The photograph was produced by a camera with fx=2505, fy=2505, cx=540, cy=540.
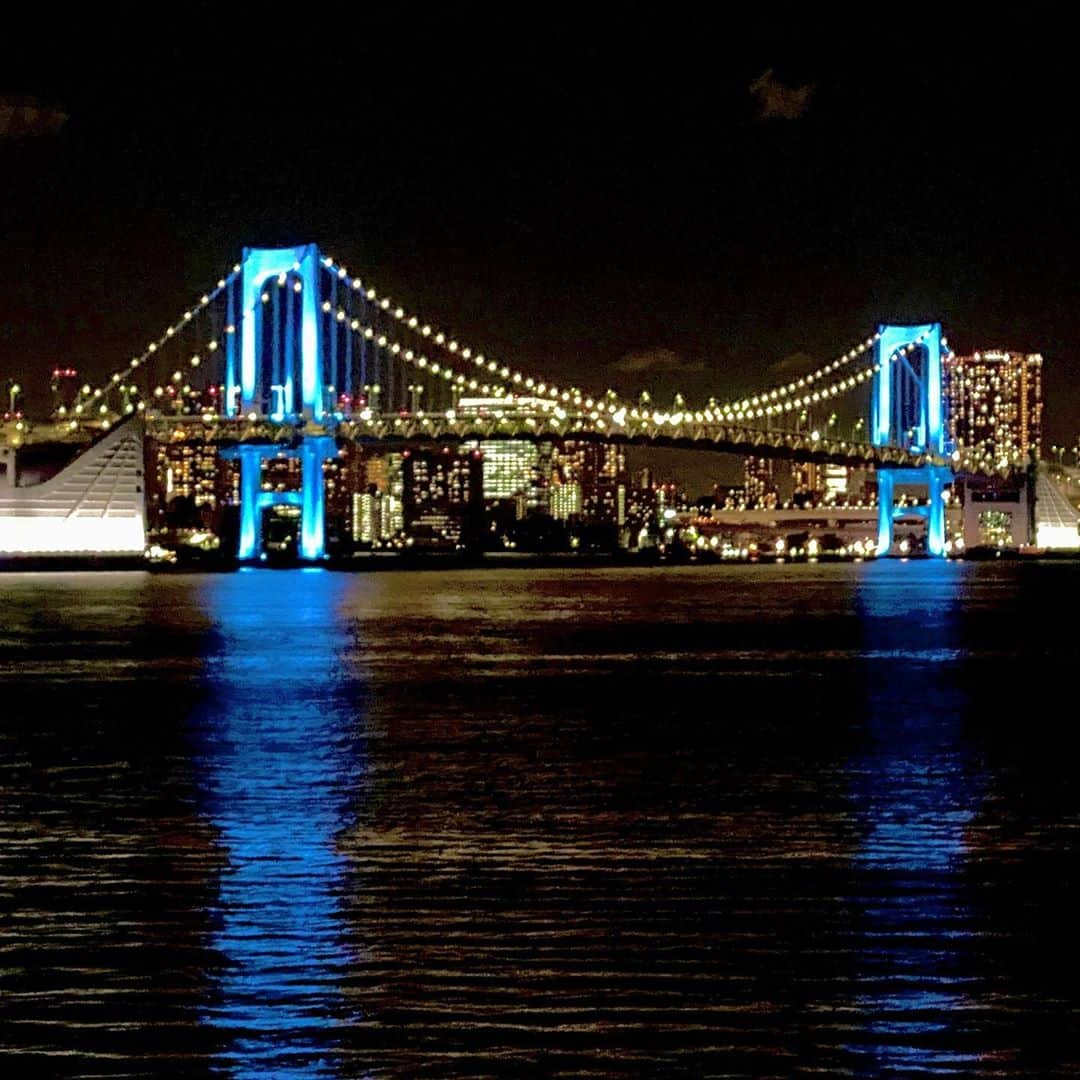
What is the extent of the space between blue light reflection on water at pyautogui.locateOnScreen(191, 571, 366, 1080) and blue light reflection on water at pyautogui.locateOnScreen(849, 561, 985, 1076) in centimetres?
167

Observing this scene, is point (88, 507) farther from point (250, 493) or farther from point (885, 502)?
point (885, 502)

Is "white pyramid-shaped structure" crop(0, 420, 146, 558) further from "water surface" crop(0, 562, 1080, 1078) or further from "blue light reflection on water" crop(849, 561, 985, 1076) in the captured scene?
"blue light reflection on water" crop(849, 561, 985, 1076)

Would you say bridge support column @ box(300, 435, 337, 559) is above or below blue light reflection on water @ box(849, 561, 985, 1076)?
above

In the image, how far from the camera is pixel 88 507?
8088cm

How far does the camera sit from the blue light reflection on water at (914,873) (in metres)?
7.39

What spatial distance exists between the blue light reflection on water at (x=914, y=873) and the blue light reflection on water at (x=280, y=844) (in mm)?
1670

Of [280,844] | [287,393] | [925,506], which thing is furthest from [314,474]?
[280,844]

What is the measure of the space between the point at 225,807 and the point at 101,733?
18.1ft

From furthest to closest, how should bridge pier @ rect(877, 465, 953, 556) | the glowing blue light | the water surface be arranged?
bridge pier @ rect(877, 465, 953, 556), the glowing blue light, the water surface

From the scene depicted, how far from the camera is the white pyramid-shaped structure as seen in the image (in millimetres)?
78625

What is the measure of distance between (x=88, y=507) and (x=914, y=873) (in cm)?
7213

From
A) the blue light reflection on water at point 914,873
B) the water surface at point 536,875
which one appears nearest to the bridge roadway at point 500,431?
the water surface at point 536,875

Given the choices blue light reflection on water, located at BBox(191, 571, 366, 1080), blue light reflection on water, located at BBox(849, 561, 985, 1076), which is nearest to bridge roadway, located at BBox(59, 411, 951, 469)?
blue light reflection on water, located at BBox(191, 571, 366, 1080)

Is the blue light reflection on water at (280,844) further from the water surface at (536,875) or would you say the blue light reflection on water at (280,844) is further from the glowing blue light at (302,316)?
the glowing blue light at (302,316)
